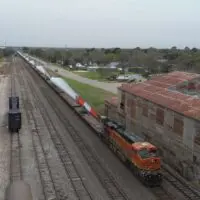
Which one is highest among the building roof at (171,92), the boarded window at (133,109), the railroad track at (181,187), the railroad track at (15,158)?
the building roof at (171,92)

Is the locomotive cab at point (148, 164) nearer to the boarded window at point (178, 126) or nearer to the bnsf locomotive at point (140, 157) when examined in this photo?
the bnsf locomotive at point (140, 157)

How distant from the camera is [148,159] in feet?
72.9

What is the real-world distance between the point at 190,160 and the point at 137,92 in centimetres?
1031

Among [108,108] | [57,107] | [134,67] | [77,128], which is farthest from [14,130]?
[134,67]

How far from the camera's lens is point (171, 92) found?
1158 inches

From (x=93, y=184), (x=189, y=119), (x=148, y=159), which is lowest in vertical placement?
(x=93, y=184)

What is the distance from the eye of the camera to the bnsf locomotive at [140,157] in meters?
22.2

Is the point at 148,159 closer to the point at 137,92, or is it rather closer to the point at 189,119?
the point at 189,119

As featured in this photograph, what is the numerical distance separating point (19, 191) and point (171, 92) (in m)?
14.5

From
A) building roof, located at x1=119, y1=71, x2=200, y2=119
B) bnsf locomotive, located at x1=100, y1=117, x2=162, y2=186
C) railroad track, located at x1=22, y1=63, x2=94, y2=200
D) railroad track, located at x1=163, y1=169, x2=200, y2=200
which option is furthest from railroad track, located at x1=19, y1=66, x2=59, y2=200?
building roof, located at x1=119, y1=71, x2=200, y2=119

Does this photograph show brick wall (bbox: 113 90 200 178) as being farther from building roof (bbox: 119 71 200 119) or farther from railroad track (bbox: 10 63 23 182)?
railroad track (bbox: 10 63 23 182)

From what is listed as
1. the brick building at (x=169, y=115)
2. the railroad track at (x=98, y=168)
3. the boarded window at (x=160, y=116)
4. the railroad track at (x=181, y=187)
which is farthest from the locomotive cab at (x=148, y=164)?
the boarded window at (x=160, y=116)

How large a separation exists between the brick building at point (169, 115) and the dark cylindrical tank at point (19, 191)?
398 inches

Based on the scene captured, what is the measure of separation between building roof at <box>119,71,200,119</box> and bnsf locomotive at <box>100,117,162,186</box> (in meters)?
3.48
